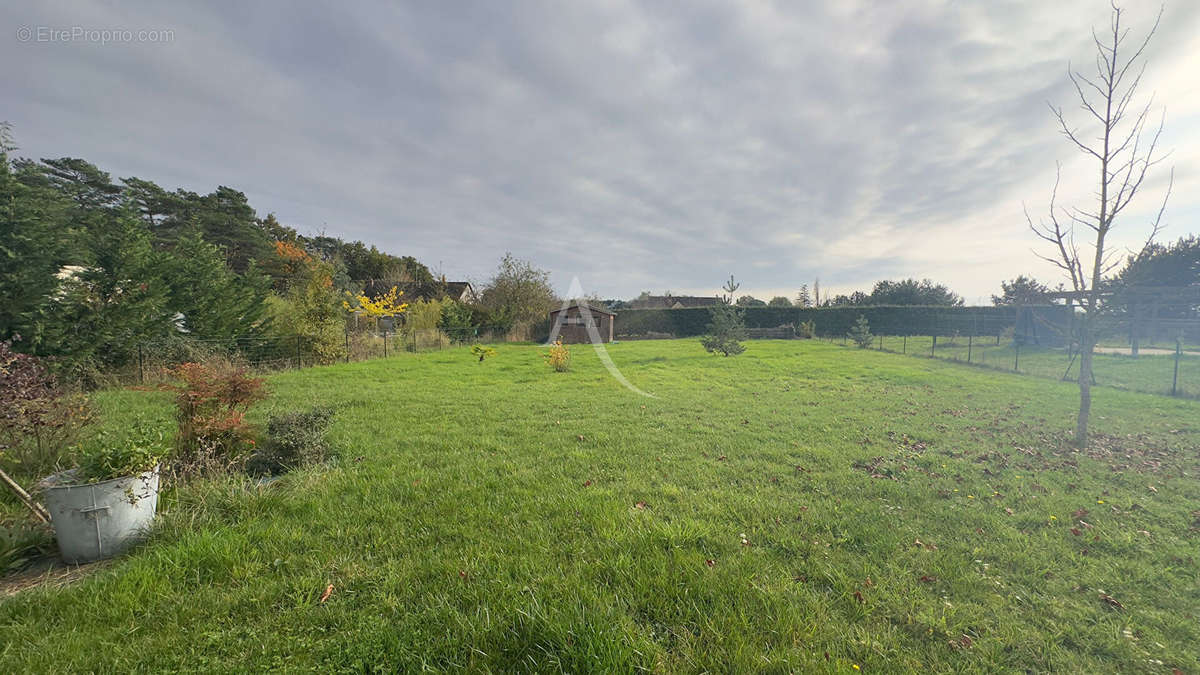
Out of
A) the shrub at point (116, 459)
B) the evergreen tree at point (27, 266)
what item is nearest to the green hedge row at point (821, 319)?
the evergreen tree at point (27, 266)

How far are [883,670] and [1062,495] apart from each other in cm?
432

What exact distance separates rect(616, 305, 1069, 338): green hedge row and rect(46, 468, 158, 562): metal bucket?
32.3m

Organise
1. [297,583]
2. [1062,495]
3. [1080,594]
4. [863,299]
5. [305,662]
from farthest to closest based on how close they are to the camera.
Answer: [863,299], [1062,495], [1080,594], [297,583], [305,662]

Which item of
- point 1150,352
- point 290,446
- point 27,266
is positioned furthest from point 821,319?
point 27,266

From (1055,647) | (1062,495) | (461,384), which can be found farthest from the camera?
(461,384)

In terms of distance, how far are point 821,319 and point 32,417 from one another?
39198mm

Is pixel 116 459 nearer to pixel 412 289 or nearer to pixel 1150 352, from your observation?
pixel 412 289

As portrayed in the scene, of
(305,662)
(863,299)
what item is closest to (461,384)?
(305,662)

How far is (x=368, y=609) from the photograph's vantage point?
7.63ft

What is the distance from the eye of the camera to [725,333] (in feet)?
65.3

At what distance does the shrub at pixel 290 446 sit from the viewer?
450cm

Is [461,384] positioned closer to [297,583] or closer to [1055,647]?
[297,583]

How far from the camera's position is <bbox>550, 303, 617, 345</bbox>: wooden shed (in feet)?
94.6

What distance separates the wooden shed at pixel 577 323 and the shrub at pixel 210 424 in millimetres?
23614
